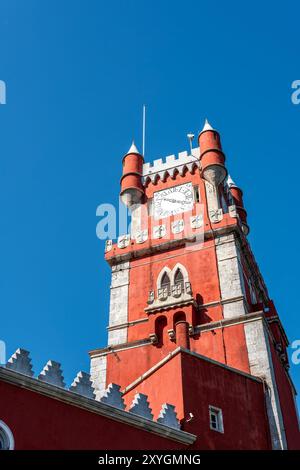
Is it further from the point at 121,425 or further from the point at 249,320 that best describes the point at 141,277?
the point at 121,425

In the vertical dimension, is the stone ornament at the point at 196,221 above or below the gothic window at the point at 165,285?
above

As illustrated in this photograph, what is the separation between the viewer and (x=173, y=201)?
1209 inches

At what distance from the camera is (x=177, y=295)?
25734mm

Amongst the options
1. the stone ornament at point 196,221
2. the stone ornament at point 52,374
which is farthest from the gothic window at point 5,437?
the stone ornament at point 196,221

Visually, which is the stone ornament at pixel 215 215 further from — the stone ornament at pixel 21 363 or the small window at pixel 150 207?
the stone ornament at pixel 21 363

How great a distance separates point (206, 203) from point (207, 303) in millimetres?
6177

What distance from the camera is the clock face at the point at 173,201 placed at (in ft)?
98.7

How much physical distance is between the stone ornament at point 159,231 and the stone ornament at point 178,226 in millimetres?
489

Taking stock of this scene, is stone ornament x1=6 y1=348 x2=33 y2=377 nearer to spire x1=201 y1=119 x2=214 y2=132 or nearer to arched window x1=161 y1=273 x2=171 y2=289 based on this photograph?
arched window x1=161 y1=273 x2=171 y2=289

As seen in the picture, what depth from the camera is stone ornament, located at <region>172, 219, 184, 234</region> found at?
28516 mm

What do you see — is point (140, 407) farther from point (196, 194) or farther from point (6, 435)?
point (196, 194)

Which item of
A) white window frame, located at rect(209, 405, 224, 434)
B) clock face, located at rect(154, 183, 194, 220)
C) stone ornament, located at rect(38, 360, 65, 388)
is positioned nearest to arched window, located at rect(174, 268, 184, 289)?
clock face, located at rect(154, 183, 194, 220)

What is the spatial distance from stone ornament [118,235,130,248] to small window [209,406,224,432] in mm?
12314
